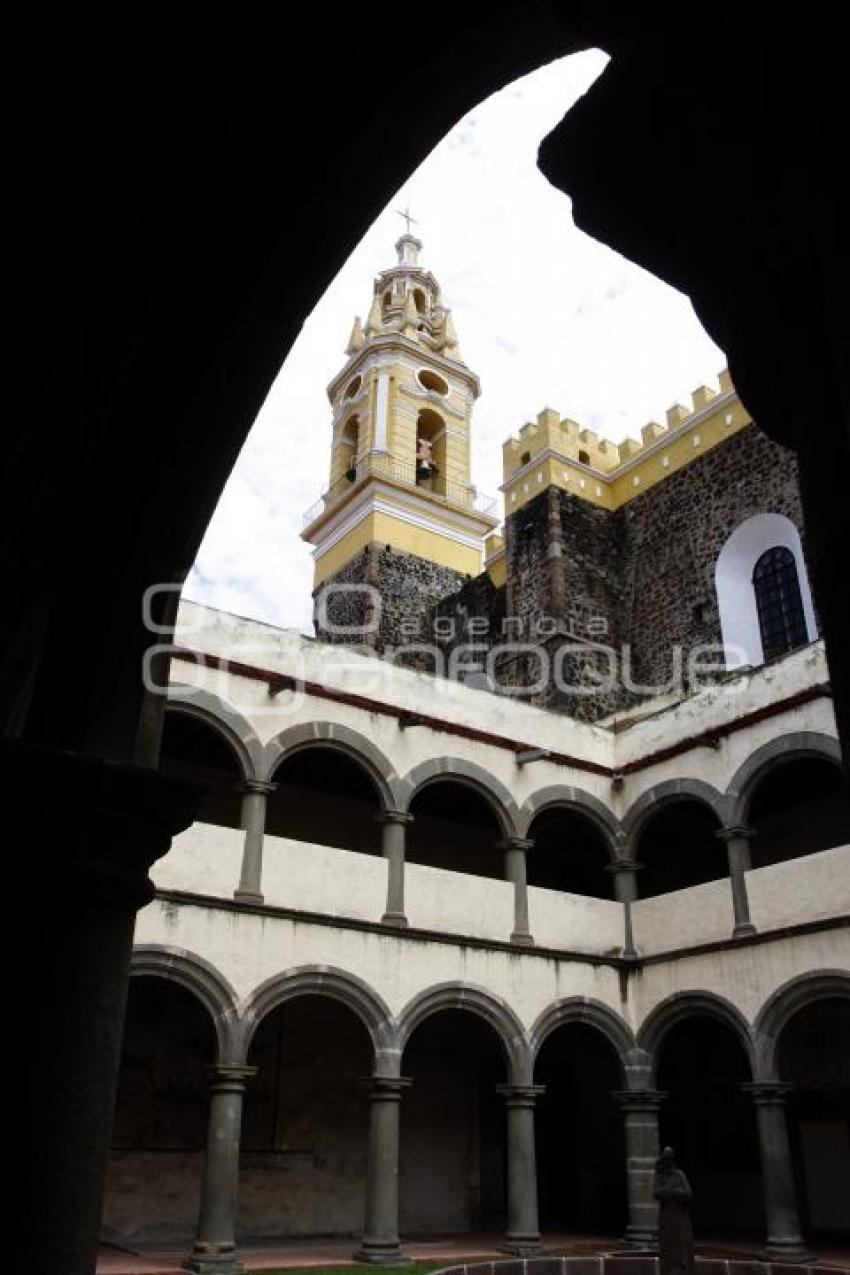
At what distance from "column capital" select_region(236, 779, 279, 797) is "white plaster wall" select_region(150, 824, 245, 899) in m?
0.47

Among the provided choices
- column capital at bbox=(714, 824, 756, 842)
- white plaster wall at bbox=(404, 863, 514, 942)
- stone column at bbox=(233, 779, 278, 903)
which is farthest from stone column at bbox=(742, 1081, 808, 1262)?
stone column at bbox=(233, 779, 278, 903)

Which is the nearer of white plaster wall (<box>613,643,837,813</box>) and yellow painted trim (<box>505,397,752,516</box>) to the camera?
white plaster wall (<box>613,643,837,813</box>)

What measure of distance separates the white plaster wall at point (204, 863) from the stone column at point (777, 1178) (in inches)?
241

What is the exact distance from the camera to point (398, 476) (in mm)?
27406

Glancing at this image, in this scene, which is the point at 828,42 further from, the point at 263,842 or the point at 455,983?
the point at 455,983

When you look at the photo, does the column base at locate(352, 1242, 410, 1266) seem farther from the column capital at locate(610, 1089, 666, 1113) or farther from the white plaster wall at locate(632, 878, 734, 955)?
the white plaster wall at locate(632, 878, 734, 955)

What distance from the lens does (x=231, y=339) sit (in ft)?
10.1

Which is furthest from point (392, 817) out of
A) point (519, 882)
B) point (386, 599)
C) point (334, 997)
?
point (386, 599)

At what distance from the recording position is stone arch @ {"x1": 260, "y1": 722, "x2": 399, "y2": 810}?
12.8 m

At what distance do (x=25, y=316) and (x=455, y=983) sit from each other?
1105 cm

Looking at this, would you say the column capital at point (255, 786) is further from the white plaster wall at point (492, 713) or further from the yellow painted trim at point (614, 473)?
the yellow painted trim at point (614, 473)

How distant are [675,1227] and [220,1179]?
4.37m

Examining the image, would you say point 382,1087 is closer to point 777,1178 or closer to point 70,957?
point 777,1178

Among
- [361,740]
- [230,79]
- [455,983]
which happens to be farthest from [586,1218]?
[230,79]
